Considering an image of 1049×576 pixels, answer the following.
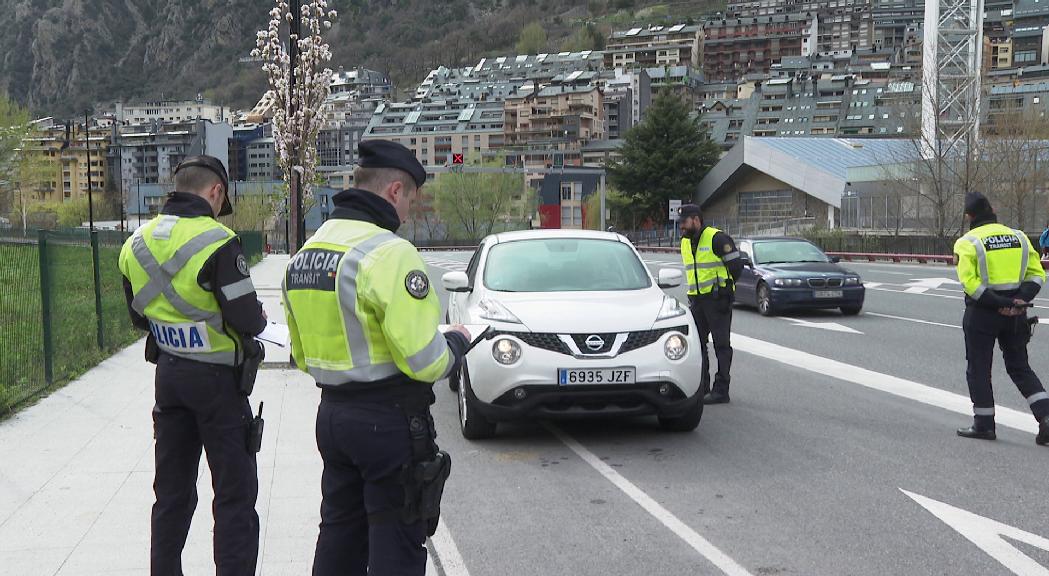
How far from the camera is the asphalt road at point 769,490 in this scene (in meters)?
5.18

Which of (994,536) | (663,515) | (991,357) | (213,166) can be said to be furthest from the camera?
(991,357)

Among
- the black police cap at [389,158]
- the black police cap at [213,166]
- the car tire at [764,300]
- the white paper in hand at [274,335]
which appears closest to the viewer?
the black police cap at [389,158]

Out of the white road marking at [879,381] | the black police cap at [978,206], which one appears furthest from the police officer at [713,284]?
the black police cap at [978,206]

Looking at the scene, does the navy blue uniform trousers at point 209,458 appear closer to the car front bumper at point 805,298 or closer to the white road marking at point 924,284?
the car front bumper at point 805,298

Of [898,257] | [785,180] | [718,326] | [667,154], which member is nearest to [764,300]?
[718,326]

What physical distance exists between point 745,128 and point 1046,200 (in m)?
96.9

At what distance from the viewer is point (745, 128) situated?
143m

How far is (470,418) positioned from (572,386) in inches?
38.7

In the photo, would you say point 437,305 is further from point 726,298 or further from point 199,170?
point 726,298

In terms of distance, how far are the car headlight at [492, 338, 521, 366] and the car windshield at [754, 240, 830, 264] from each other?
42.7 feet

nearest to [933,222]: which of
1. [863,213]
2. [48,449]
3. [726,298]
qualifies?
[863,213]

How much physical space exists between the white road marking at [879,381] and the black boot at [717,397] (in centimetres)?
177

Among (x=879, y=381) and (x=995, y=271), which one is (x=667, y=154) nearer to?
(x=879, y=381)

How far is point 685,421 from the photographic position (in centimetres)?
816
